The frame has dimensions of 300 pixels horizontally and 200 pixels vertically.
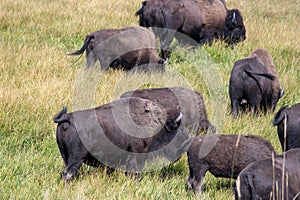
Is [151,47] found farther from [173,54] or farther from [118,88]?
[118,88]

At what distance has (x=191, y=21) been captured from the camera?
480 inches

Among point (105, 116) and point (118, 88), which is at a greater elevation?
point (105, 116)

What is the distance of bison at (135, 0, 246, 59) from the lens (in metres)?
11.4

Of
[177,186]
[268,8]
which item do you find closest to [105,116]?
[177,186]

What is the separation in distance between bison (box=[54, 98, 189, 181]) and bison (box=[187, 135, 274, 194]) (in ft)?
1.37

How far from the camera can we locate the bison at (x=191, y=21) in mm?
11445

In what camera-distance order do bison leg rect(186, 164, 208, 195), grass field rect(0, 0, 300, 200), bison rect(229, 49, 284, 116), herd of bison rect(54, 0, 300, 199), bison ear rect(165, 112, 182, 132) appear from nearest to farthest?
herd of bison rect(54, 0, 300, 199), grass field rect(0, 0, 300, 200), bison leg rect(186, 164, 208, 195), bison ear rect(165, 112, 182, 132), bison rect(229, 49, 284, 116)

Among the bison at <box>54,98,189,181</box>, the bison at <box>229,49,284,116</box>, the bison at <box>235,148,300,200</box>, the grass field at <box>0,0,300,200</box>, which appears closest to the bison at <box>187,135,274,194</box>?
the grass field at <box>0,0,300,200</box>

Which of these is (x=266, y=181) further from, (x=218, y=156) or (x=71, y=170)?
(x=71, y=170)

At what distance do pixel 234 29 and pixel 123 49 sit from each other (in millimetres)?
3810

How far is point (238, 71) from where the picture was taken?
26.6ft

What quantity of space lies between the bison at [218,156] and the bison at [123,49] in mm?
4037

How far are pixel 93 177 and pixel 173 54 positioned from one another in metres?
5.85

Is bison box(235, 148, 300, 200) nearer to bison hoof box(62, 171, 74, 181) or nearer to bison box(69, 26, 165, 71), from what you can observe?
bison hoof box(62, 171, 74, 181)
